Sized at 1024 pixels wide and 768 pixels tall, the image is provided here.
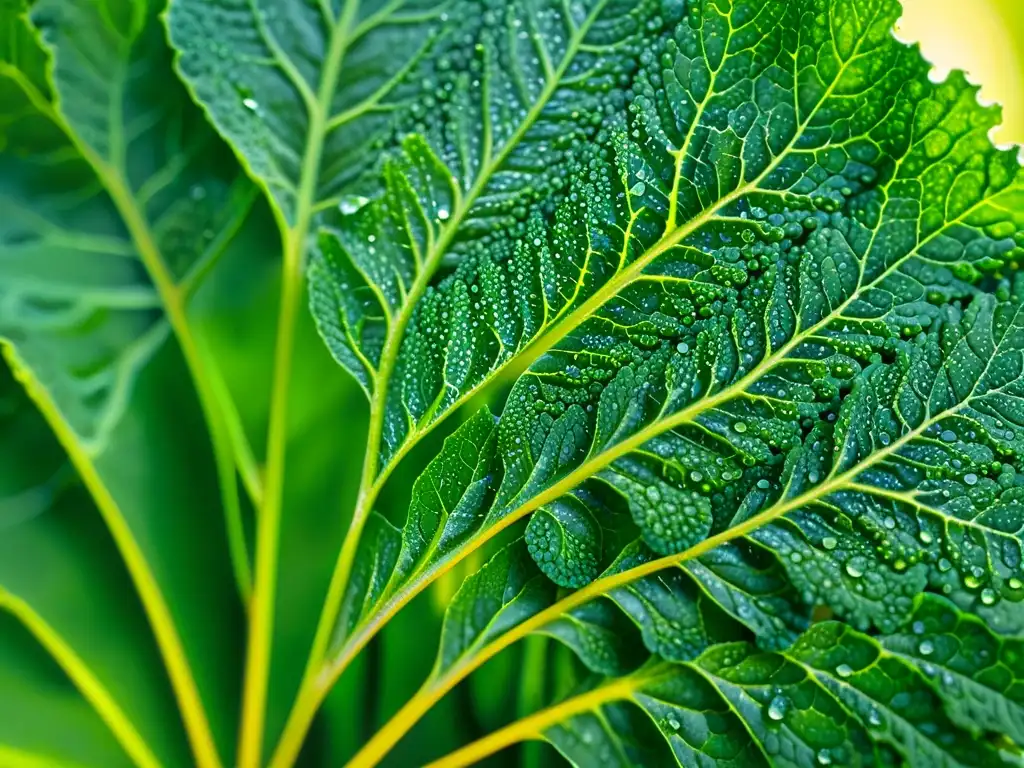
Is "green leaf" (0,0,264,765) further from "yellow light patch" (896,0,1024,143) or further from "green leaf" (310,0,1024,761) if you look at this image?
"yellow light patch" (896,0,1024,143)

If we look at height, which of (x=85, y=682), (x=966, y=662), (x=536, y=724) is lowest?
(x=85, y=682)

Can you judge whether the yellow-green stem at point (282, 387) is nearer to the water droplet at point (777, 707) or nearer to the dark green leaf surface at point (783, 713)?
the dark green leaf surface at point (783, 713)

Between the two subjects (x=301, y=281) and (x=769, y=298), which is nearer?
(x=769, y=298)

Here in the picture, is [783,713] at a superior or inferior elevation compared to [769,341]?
inferior

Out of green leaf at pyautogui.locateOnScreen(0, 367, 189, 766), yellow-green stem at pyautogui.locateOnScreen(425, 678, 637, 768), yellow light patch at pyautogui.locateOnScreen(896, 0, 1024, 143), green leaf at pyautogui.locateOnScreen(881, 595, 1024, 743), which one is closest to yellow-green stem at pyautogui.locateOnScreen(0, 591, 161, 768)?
green leaf at pyautogui.locateOnScreen(0, 367, 189, 766)

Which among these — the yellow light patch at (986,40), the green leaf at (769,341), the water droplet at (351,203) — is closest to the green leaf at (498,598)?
the green leaf at (769,341)

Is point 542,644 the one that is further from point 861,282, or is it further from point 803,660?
point 861,282

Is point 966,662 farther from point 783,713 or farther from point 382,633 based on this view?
point 382,633

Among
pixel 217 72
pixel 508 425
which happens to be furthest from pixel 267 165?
pixel 508 425

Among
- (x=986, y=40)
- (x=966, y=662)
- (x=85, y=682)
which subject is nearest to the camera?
(x=966, y=662)

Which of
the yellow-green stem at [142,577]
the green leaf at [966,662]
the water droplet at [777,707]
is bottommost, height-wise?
the yellow-green stem at [142,577]

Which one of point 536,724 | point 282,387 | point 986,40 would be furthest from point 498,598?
point 986,40
